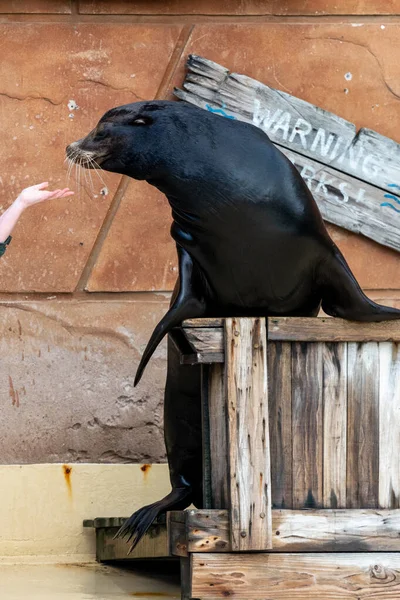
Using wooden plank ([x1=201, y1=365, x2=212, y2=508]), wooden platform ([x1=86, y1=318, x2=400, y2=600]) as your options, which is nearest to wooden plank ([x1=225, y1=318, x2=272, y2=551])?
wooden platform ([x1=86, y1=318, x2=400, y2=600])

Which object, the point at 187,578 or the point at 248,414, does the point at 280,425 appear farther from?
the point at 187,578

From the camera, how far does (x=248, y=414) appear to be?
2.99 m

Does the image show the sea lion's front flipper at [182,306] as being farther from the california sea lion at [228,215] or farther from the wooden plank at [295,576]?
the wooden plank at [295,576]

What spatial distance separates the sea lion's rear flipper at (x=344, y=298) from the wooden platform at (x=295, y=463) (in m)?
0.04

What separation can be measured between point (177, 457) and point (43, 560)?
947 mm

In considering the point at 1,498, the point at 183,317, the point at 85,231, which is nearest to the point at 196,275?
the point at 183,317

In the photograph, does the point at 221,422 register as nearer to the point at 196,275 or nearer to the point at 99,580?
the point at 196,275

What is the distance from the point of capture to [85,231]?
4.35 m

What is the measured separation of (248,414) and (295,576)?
1.47 ft

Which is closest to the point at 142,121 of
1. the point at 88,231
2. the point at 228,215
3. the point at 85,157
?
the point at 85,157

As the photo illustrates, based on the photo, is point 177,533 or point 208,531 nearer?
point 208,531

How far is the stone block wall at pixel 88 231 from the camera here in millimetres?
4340

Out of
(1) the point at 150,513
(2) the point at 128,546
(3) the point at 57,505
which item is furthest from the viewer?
(3) the point at 57,505

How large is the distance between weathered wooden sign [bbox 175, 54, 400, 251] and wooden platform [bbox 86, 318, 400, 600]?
1.39 metres
